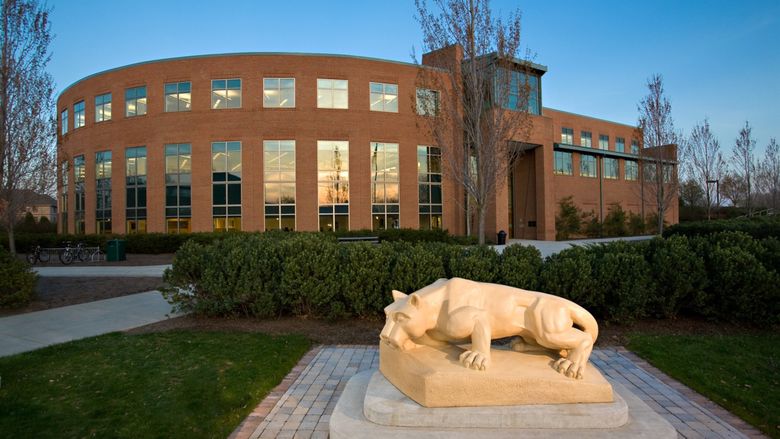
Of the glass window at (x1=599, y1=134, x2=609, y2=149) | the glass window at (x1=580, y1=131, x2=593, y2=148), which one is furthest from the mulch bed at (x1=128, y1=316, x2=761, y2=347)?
the glass window at (x1=599, y1=134, x2=609, y2=149)

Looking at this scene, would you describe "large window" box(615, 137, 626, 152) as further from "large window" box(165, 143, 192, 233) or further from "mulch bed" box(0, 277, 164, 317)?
"mulch bed" box(0, 277, 164, 317)

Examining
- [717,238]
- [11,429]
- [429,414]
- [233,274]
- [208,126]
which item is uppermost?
[208,126]

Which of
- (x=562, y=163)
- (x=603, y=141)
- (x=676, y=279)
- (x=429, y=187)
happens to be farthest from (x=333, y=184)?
(x=603, y=141)

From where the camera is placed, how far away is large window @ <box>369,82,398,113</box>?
2828 centimetres

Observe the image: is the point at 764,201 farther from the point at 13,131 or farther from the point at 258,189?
the point at 13,131

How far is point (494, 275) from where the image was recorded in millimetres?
7180

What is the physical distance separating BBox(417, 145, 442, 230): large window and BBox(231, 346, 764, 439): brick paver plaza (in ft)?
76.9

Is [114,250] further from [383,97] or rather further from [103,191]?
[383,97]

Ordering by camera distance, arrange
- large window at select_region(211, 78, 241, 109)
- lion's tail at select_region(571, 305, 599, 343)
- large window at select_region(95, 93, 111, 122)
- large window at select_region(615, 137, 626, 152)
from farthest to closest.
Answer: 1. large window at select_region(615, 137, 626, 152)
2. large window at select_region(95, 93, 111, 122)
3. large window at select_region(211, 78, 241, 109)
4. lion's tail at select_region(571, 305, 599, 343)

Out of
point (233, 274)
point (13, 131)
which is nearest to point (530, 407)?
point (233, 274)

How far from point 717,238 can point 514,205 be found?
2858cm

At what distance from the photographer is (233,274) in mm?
7461

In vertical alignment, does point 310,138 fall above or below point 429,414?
above

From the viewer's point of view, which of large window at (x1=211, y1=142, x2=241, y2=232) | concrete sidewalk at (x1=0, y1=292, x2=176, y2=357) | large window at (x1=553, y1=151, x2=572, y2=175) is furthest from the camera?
large window at (x1=553, y1=151, x2=572, y2=175)
